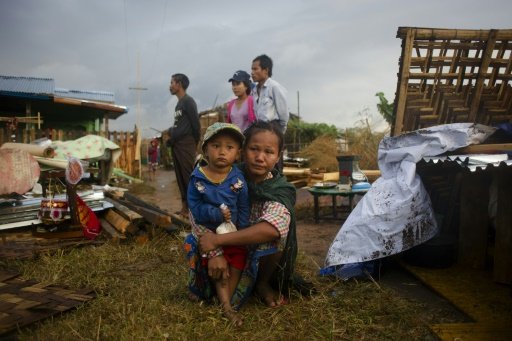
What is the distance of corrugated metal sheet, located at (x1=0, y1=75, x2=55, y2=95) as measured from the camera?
15048 millimetres

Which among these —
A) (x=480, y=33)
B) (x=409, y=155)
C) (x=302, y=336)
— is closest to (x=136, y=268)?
(x=302, y=336)

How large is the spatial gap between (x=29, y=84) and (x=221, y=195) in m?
17.2

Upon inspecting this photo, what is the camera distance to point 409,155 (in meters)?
3.36

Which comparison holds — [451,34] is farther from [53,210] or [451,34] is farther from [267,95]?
[53,210]

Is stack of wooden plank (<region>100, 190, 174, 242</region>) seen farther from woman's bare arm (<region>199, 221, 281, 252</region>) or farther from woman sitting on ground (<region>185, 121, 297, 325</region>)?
woman's bare arm (<region>199, 221, 281, 252</region>)

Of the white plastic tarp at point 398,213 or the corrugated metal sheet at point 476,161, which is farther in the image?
the white plastic tarp at point 398,213

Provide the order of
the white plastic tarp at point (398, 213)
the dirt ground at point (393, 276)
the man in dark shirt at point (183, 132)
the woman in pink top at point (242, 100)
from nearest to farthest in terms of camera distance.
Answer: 1. the dirt ground at point (393, 276)
2. the white plastic tarp at point (398, 213)
3. the woman in pink top at point (242, 100)
4. the man in dark shirt at point (183, 132)

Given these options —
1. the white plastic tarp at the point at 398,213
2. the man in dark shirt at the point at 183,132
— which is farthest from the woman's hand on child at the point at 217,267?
the man in dark shirt at the point at 183,132

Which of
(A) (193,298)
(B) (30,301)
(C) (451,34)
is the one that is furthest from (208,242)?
(C) (451,34)

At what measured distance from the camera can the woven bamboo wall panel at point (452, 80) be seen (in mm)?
4086

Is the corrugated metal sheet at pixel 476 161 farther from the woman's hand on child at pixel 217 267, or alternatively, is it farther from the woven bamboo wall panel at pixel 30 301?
the woven bamboo wall panel at pixel 30 301

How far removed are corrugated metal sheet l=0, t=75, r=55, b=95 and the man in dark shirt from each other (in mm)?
11185

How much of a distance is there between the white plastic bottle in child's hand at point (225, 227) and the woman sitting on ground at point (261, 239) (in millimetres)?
45

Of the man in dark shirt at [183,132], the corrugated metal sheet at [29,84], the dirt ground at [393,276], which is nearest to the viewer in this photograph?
the dirt ground at [393,276]
